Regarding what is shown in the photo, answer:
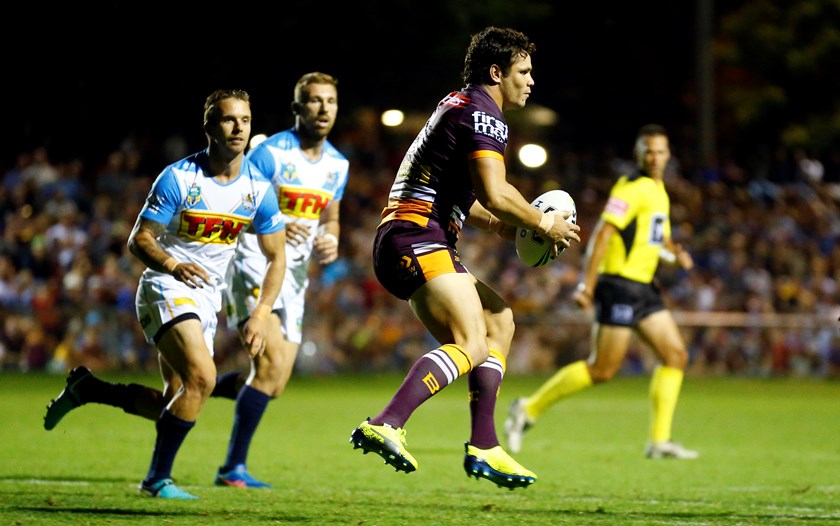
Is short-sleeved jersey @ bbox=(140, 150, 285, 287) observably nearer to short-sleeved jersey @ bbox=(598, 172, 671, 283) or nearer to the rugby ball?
the rugby ball

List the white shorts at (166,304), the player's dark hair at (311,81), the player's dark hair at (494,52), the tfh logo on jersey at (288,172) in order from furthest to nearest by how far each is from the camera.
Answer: the tfh logo on jersey at (288,172)
the player's dark hair at (311,81)
the white shorts at (166,304)
the player's dark hair at (494,52)

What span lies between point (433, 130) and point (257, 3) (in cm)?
1279

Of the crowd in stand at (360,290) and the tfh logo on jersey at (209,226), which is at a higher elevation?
the crowd in stand at (360,290)

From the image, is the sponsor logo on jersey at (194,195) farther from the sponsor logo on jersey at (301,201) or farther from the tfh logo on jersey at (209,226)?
the sponsor logo on jersey at (301,201)

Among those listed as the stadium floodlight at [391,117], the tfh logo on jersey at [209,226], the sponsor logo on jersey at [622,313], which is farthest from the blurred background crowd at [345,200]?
the tfh logo on jersey at [209,226]

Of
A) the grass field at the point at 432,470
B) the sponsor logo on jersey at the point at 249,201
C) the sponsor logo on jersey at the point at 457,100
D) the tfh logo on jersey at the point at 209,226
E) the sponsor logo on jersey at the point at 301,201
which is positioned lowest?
the grass field at the point at 432,470

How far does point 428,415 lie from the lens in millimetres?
14828

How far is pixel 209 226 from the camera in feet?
25.1

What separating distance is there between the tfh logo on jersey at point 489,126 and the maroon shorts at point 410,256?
55cm

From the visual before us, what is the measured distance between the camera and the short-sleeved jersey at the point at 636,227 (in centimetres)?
1088

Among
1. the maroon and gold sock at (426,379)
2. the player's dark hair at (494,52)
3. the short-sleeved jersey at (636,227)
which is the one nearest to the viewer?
the maroon and gold sock at (426,379)

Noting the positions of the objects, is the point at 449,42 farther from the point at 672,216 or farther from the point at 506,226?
the point at 506,226

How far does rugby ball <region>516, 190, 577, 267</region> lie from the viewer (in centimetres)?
664

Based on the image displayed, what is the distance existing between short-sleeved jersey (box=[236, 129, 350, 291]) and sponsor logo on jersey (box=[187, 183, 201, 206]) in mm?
1298
